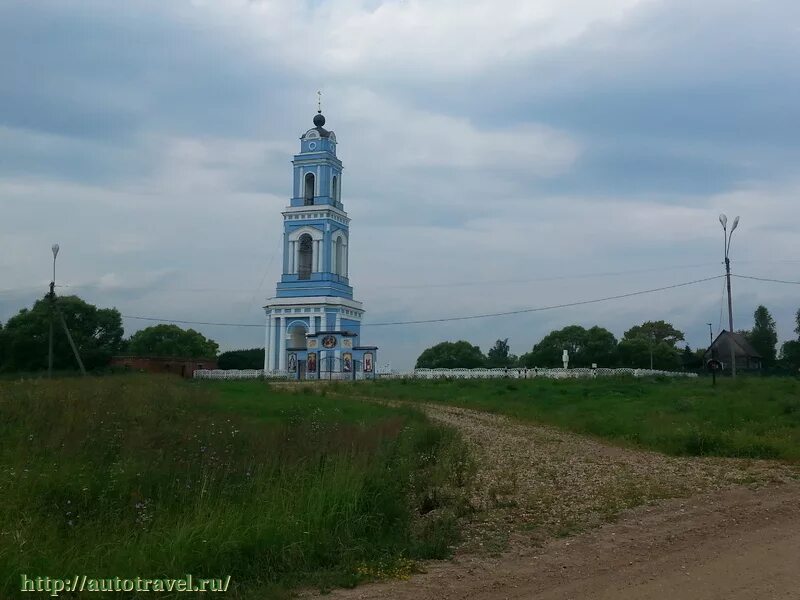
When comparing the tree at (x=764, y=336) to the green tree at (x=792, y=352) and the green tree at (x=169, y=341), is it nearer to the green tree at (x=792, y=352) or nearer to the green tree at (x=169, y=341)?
the green tree at (x=792, y=352)

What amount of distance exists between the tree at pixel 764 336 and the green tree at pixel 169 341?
185ft

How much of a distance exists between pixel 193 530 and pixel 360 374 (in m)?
42.8

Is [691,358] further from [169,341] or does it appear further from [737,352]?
[169,341]

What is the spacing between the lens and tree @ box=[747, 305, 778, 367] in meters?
82.2

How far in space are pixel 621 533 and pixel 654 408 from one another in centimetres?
1649

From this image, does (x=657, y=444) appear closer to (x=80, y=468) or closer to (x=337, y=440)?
(x=337, y=440)

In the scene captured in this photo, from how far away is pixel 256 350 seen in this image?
268ft

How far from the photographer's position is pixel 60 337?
53219mm

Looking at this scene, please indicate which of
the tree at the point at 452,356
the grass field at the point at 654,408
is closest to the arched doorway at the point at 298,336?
the grass field at the point at 654,408

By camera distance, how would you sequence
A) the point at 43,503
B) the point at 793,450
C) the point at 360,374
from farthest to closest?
the point at 360,374 < the point at 793,450 < the point at 43,503

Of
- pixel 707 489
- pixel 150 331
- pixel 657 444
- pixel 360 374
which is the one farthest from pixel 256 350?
pixel 707 489

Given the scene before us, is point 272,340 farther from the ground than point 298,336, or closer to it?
closer to it

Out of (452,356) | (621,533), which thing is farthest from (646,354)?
(621,533)

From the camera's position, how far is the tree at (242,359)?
78.5 meters
